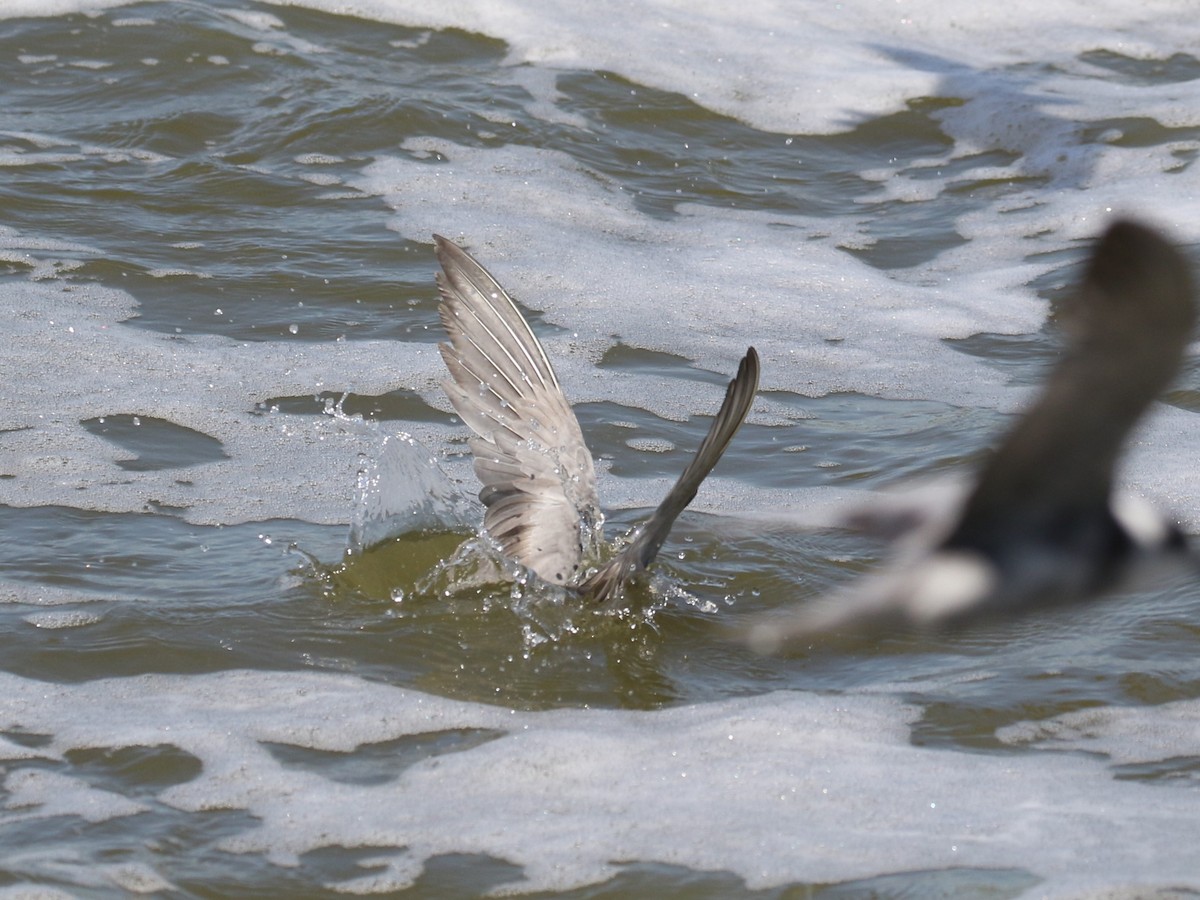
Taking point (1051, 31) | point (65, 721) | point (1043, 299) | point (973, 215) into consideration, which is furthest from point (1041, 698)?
point (1051, 31)

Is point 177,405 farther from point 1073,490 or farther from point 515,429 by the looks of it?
point 1073,490

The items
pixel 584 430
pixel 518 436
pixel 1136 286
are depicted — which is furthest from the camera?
pixel 584 430

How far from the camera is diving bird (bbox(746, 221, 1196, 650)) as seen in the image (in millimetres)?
2148

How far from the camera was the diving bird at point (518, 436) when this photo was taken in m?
4.13

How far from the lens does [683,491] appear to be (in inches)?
132

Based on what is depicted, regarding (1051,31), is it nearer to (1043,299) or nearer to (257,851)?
(1043,299)

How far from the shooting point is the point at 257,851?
3.07 metres

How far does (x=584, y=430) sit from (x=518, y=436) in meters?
1.13

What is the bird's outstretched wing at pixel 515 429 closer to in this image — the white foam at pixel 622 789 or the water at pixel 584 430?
the water at pixel 584 430

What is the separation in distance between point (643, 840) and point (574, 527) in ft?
3.80

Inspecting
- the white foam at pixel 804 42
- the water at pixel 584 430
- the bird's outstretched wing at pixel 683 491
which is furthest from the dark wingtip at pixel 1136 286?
the white foam at pixel 804 42

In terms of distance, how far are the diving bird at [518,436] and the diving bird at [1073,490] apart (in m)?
1.31

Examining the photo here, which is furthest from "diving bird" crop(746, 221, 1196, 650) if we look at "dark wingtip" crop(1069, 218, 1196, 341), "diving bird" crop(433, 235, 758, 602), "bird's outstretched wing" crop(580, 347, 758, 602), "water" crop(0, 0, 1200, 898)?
"diving bird" crop(433, 235, 758, 602)

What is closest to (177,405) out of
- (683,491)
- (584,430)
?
(584,430)
